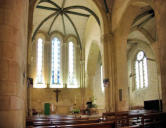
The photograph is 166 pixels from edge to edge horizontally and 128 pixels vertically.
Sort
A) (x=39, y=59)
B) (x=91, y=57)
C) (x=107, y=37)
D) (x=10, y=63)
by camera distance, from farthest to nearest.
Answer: (x=39, y=59)
(x=91, y=57)
(x=107, y=37)
(x=10, y=63)

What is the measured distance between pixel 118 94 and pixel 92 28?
9198mm

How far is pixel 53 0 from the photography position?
17906 millimetres

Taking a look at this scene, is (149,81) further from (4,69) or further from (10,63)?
(4,69)

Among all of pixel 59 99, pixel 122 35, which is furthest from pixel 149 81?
pixel 59 99

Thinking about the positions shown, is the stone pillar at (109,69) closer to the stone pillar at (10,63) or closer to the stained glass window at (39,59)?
the stone pillar at (10,63)

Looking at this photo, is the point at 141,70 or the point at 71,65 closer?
the point at 141,70

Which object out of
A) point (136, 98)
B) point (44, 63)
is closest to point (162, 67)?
point (136, 98)

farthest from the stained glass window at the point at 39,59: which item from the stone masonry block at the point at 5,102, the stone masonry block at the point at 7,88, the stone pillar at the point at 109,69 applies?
the stone masonry block at the point at 5,102

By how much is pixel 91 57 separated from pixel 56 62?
4202 millimetres

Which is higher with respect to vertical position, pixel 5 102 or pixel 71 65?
pixel 71 65

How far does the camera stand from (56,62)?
22.4 metres

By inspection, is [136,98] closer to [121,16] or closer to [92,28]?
[92,28]

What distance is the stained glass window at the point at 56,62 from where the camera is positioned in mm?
21922

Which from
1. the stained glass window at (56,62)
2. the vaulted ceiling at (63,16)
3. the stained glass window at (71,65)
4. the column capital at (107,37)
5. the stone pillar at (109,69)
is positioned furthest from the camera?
the stained glass window at (71,65)
